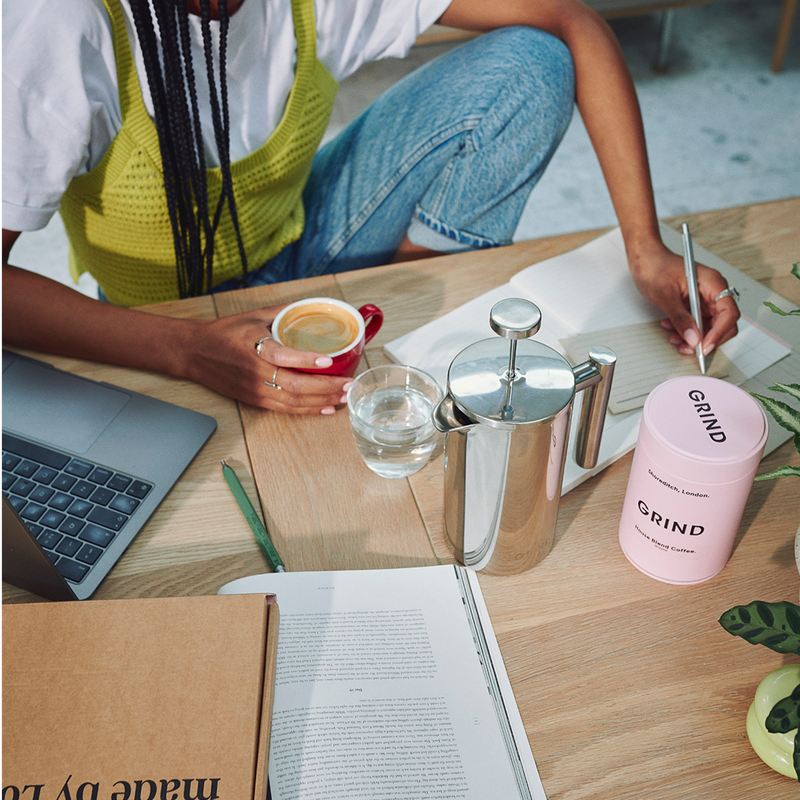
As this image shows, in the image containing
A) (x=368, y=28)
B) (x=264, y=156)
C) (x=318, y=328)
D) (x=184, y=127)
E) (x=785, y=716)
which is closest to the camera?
(x=785, y=716)

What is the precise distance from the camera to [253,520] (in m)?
0.67

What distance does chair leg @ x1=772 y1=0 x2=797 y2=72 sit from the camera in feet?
8.86

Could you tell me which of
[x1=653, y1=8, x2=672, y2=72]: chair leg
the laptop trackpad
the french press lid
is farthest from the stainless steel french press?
[x1=653, y1=8, x2=672, y2=72]: chair leg

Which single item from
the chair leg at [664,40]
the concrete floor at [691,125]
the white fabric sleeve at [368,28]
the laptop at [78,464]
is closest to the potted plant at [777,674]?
the laptop at [78,464]

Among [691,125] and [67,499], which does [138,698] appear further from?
[691,125]

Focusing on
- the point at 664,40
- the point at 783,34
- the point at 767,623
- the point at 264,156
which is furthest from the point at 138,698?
the point at 783,34

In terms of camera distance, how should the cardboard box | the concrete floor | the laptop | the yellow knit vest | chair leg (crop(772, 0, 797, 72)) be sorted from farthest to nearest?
1. chair leg (crop(772, 0, 797, 72))
2. the concrete floor
3. the yellow knit vest
4. the laptop
5. the cardboard box

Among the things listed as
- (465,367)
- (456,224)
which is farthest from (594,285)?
(465,367)

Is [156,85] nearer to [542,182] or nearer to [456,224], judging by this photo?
[456,224]

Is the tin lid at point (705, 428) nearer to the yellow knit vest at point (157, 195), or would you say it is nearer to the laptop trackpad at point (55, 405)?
the laptop trackpad at point (55, 405)

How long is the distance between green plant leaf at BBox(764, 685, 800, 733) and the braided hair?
2.57ft

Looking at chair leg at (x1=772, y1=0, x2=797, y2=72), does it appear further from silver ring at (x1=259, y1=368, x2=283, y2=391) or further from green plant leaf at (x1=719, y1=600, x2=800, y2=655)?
green plant leaf at (x1=719, y1=600, x2=800, y2=655)

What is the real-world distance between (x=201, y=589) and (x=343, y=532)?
126mm

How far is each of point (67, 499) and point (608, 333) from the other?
56 centimetres
